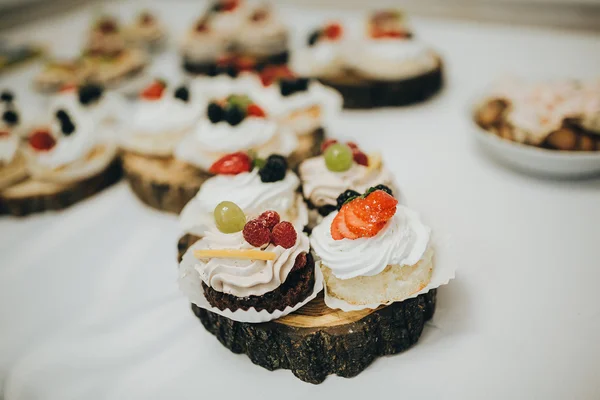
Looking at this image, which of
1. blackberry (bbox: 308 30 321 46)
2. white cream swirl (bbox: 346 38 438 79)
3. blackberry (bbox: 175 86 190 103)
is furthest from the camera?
blackberry (bbox: 308 30 321 46)

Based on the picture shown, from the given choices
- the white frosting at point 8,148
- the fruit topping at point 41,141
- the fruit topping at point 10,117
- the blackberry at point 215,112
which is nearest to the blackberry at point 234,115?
the blackberry at point 215,112

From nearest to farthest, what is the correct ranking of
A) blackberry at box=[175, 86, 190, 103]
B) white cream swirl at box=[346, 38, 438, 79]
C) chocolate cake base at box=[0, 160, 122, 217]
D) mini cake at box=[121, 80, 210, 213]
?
mini cake at box=[121, 80, 210, 213]
chocolate cake base at box=[0, 160, 122, 217]
blackberry at box=[175, 86, 190, 103]
white cream swirl at box=[346, 38, 438, 79]

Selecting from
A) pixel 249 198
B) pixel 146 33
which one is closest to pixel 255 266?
pixel 249 198

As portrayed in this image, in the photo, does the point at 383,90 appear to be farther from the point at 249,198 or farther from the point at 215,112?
the point at 249,198

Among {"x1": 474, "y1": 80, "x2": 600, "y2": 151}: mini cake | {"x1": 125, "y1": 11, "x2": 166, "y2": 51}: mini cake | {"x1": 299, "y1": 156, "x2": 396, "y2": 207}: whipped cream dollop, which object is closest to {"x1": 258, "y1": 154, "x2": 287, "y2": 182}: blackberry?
{"x1": 299, "y1": 156, "x2": 396, "y2": 207}: whipped cream dollop

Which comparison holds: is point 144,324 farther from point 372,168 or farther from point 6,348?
point 372,168

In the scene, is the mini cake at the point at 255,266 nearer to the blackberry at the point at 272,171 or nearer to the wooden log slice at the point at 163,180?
the blackberry at the point at 272,171

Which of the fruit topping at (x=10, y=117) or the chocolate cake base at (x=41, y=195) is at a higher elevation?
the fruit topping at (x=10, y=117)

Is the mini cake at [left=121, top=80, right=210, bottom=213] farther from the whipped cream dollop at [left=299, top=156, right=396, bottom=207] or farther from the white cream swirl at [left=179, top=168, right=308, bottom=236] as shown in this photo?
the whipped cream dollop at [left=299, top=156, right=396, bottom=207]
